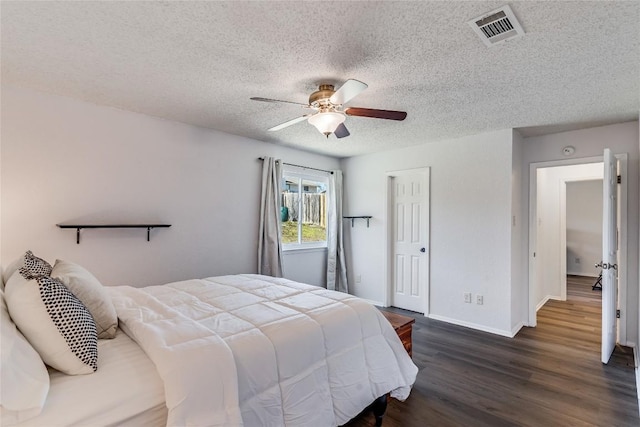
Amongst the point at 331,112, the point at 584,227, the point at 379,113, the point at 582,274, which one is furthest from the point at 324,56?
the point at 582,274

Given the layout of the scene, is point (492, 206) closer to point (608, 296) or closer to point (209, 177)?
point (608, 296)

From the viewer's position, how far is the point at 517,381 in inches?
100

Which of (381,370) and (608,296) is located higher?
(608,296)

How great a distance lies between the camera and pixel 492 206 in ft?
12.1

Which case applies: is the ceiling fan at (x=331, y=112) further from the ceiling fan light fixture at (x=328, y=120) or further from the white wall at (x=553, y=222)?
the white wall at (x=553, y=222)

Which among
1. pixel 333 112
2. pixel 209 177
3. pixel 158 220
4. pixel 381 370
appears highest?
pixel 333 112

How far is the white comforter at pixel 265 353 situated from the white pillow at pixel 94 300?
0.07 metres

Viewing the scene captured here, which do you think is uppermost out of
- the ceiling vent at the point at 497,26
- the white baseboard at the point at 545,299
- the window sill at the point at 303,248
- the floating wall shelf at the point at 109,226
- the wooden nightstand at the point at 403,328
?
the ceiling vent at the point at 497,26

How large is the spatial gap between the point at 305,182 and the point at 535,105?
120 inches

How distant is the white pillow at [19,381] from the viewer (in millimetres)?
928

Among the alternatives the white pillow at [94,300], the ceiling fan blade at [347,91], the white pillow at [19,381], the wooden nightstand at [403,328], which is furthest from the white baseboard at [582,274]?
the white pillow at [19,381]

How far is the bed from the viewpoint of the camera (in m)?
1.14

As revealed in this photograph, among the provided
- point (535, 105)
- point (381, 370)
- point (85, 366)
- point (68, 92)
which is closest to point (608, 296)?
point (535, 105)

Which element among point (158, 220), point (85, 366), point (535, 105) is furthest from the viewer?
point (158, 220)
